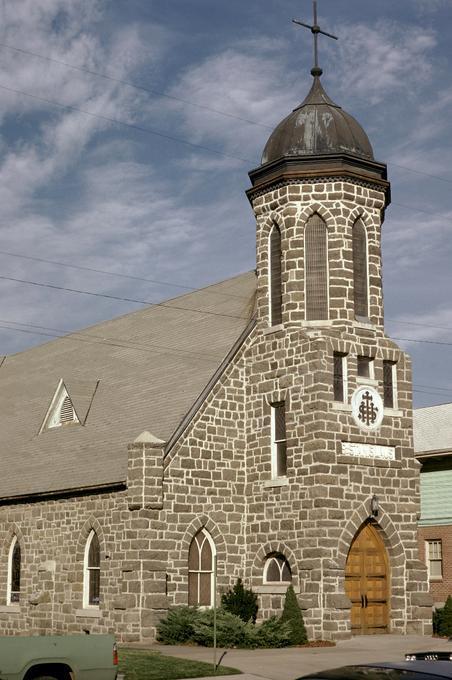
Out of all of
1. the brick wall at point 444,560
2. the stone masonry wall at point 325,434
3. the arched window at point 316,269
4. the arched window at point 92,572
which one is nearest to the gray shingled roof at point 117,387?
the arched window at point 92,572

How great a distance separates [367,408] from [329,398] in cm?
142

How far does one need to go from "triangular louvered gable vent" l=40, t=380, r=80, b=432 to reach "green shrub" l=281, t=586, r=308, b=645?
1082 centimetres

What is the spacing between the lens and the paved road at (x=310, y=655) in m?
19.3

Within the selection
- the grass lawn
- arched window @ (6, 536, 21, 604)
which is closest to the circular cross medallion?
the grass lawn

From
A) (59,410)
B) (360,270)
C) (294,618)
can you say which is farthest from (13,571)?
(360,270)

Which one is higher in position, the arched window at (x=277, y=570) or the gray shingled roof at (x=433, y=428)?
the gray shingled roof at (x=433, y=428)

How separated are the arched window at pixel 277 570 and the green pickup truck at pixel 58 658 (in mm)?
12911

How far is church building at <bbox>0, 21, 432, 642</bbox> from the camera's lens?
2631cm

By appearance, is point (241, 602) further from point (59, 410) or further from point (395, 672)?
point (395, 672)

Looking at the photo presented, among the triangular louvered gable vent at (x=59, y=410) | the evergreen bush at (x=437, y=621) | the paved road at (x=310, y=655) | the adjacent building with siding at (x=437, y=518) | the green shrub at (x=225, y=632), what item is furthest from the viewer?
the adjacent building with siding at (x=437, y=518)

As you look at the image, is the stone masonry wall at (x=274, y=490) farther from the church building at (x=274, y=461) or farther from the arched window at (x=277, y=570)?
the arched window at (x=277, y=570)

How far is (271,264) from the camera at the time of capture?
29359mm

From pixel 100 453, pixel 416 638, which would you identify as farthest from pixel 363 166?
pixel 416 638

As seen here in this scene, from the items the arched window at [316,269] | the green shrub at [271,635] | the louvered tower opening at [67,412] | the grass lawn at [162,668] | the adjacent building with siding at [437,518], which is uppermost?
the arched window at [316,269]
